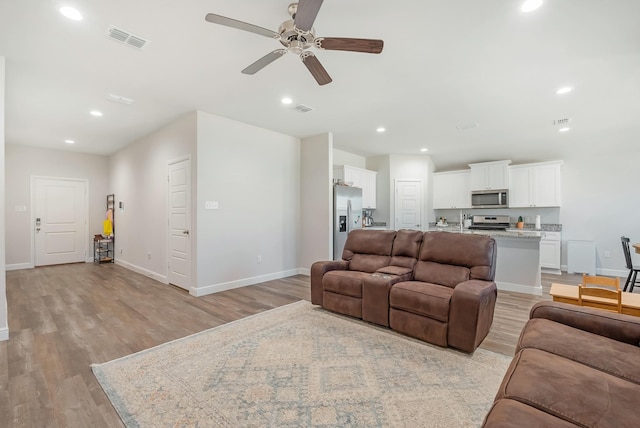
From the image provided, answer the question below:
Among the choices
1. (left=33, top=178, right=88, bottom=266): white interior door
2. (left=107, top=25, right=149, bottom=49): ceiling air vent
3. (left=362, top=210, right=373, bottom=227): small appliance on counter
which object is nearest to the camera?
(left=107, top=25, right=149, bottom=49): ceiling air vent

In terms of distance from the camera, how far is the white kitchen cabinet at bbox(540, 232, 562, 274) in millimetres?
6000

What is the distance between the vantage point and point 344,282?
3.24 metres

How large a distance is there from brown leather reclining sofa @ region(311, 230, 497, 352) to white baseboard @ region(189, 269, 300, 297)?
5.66ft

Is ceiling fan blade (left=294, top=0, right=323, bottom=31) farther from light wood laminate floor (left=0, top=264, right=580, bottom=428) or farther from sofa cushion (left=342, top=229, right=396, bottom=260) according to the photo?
light wood laminate floor (left=0, top=264, right=580, bottom=428)

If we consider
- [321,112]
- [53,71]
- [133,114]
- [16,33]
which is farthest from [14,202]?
[321,112]

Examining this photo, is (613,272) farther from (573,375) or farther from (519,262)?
(573,375)

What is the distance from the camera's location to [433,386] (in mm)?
1977

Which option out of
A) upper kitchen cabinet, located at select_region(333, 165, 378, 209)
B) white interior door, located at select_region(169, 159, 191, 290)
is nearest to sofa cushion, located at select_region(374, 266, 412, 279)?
white interior door, located at select_region(169, 159, 191, 290)

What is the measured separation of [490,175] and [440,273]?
4.90 meters

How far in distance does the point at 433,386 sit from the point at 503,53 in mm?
2968

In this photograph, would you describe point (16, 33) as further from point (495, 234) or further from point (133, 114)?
point (495, 234)

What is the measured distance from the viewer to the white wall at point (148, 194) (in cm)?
454

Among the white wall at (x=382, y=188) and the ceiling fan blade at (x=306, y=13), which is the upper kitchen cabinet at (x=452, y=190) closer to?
the white wall at (x=382, y=188)

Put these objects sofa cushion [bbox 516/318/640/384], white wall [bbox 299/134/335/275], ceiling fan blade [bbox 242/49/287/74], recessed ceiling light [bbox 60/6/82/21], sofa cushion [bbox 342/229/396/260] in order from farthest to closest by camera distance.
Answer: white wall [bbox 299/134/335/275] → sofa cushion [bbox 342/229/396/260] → ceiling fan blade [bbox 242/49/287/74] → recessed ceiling light [bbox 60/6/82/21] → sofa cushion [bbox 516/318/640/384]
